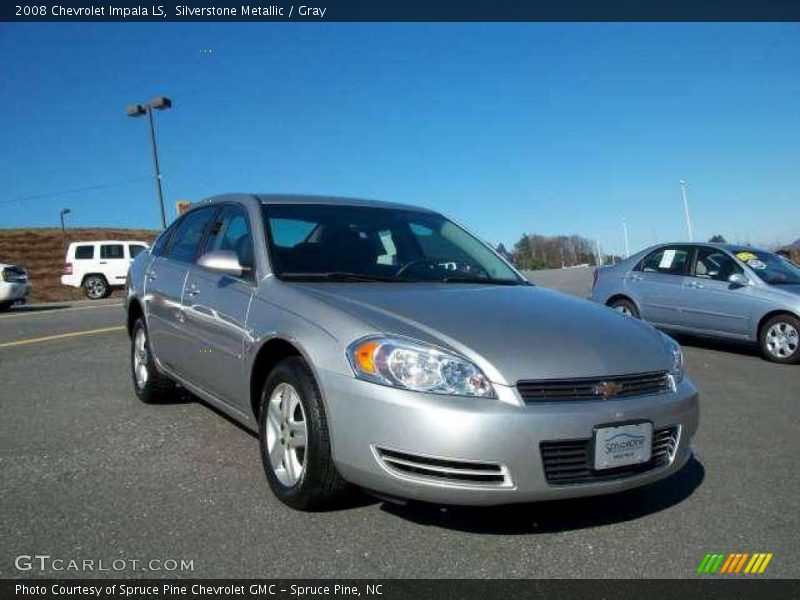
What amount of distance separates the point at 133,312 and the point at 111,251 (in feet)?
66.8

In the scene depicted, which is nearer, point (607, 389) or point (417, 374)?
point (417, 374)

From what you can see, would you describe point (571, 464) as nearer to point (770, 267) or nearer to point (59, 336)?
point (770, 267)

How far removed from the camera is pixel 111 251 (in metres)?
24.3

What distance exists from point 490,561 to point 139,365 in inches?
146

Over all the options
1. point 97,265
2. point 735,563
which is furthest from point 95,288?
point 735,563

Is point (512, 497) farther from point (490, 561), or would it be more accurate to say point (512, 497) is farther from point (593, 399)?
point (593, 399)

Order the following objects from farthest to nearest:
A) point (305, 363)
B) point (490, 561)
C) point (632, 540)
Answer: point (305, 363)
point (632, 540)
point (490, 561)

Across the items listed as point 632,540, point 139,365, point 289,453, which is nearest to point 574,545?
point 632,540

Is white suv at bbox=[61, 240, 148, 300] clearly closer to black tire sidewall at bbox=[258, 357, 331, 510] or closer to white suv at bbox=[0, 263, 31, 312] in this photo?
white suv at bbox=[0, 263, 31, 312]

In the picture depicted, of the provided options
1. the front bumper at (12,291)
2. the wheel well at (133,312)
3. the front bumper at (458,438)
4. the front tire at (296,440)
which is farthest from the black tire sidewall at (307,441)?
the front bumper at (12,291)

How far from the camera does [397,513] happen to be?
3066mm

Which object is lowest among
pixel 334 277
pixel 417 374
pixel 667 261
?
pixel 667 261

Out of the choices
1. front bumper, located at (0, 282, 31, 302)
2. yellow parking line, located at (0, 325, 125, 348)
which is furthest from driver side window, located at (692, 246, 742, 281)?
front bumper, located at (0, 282, 31, 302)
